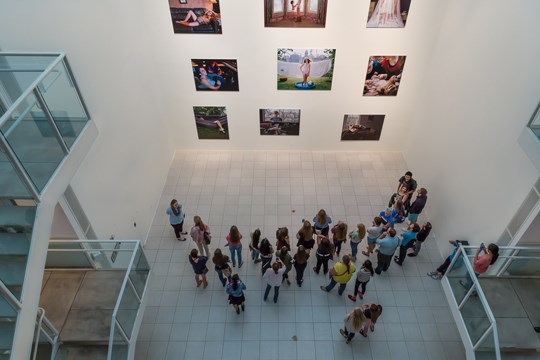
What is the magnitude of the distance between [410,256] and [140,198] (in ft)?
20.7

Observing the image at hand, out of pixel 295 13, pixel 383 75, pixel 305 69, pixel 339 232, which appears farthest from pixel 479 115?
pixel 295 13

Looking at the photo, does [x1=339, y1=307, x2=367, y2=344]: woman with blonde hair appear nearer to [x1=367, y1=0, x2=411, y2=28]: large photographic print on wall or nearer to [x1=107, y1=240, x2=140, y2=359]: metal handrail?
[x1=107, y1=240, x2=140, y2=359]: metal handrail

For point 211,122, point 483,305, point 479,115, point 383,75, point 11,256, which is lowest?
point 211,122

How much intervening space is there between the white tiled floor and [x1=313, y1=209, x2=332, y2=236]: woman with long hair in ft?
3.17

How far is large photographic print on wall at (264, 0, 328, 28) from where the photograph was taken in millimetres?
8453

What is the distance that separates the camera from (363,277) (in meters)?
6.86

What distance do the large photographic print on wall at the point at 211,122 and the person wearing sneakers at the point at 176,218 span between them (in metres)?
3.16

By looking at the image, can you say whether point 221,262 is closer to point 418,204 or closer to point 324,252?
point 324,252

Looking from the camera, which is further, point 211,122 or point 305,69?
point 211,122

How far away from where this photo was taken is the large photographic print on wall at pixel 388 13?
847 cm

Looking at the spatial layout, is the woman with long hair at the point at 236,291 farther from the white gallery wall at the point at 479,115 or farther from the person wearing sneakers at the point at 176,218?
the white gallery wall at the point at 479,115

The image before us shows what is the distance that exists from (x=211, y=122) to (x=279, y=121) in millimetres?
1963

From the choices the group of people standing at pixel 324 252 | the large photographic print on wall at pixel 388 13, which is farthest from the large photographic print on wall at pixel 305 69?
the group of people standing at pixel 324 252

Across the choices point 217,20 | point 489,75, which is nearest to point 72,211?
point 217,20
